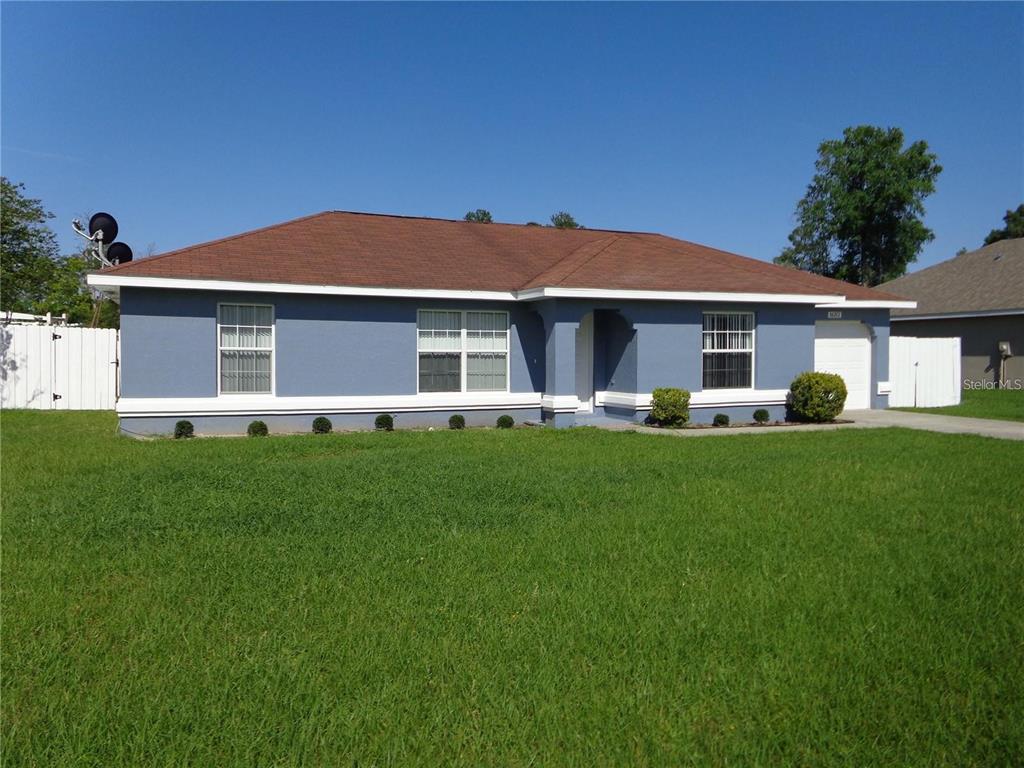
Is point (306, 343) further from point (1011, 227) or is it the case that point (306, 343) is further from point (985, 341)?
point (1011, 227)

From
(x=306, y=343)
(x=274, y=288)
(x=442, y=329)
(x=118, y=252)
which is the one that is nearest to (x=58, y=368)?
(x=118, y=252)

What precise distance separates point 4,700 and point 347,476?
626 centimetres

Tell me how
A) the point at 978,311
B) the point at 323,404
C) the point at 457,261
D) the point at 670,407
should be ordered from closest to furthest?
1. the point at 323,404
2. the point at 670,407
3. the point at 457,261
4. the point at 978,311

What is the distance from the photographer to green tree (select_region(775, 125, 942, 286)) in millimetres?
47375

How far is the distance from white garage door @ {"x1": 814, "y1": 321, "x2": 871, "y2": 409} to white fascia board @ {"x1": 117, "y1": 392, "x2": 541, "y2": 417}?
321 inches

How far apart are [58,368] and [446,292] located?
1156 centimetres

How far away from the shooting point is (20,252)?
3388 centimetres

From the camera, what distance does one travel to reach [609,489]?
9.55 meters

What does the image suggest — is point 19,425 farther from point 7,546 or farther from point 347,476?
point 7,546

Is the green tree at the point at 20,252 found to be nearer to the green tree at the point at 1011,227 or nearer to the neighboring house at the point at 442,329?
the neighboring house at the point at 442,329

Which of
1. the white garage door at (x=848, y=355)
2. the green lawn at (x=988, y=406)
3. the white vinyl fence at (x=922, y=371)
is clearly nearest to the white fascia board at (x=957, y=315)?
the green lawn at (x=988, y=406)

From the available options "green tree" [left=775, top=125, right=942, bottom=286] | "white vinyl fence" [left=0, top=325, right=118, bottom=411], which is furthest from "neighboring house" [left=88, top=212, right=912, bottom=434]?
"green tree" [left=775, top=125, right=942, bottom=286]

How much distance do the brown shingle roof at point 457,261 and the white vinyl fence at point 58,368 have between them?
21.5 feet

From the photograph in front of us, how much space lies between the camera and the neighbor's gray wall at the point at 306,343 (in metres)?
15.7
